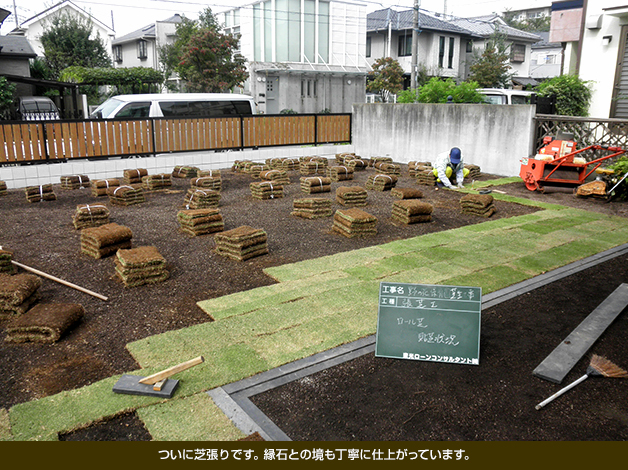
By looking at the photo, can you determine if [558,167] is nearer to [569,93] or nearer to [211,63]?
[569,93]

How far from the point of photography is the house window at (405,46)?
3947 centimetres

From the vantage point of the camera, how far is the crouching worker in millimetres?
14188

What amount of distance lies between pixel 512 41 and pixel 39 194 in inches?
1651

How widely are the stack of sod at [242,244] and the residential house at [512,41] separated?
1458 inches

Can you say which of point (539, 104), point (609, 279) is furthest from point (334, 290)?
point (539, 104)

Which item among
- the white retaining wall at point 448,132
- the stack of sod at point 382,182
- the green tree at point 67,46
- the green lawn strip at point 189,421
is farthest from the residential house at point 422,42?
the green lawn strip at point 189,421

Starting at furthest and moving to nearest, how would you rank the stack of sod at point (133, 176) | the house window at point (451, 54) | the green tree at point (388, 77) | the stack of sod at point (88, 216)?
the house window at point (451, 54) → the green tree at point (388, 77) → the stack of sod at point (133, 176) → the stack of sod at point (88, 216)

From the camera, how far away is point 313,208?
36.7 feet

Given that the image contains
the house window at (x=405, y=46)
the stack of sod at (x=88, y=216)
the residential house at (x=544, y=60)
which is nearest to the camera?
the stack of sod at (x=88, y=216)

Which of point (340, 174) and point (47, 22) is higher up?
point (47, 22)

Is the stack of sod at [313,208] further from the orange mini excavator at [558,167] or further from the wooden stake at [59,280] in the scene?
the orange mini excavator at [558,167]

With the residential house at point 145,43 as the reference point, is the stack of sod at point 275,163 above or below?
below

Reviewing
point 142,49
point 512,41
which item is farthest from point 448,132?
point 142,49

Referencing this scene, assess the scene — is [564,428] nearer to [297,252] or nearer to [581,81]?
[297,252]
